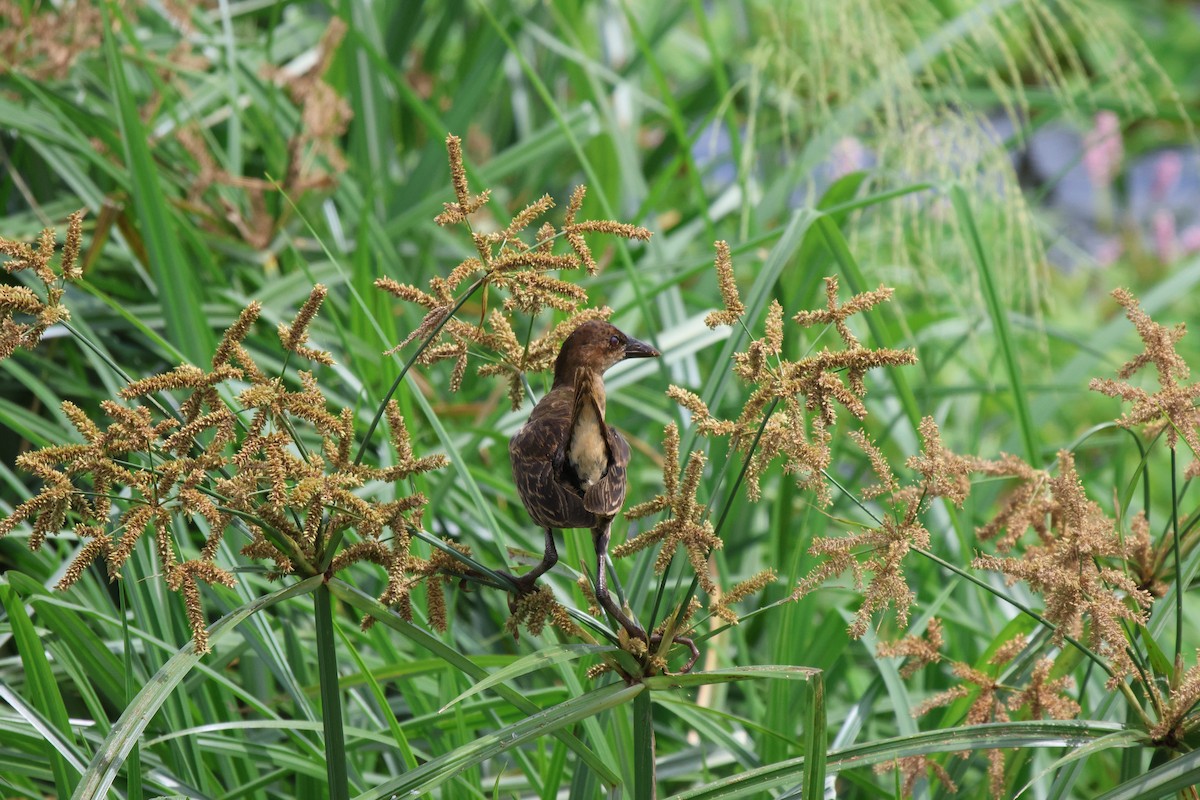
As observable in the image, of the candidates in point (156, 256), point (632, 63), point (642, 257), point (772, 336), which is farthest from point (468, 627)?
point (632, 63)

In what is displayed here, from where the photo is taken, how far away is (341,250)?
2365 millimetres

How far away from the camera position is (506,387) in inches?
72.3

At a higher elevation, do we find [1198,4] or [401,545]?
[401,545]

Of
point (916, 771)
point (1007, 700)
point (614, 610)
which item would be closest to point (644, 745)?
point (614, 610)

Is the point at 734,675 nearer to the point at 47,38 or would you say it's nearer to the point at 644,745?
the point at 644,745

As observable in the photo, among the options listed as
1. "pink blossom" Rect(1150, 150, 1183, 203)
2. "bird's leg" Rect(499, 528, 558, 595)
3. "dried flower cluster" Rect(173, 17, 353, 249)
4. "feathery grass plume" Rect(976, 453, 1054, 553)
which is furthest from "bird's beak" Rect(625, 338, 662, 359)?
"pink blossom" Rect(1150, 150, 1183, 203)

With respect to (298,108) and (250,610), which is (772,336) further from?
(298,108)

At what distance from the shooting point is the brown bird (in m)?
1.04

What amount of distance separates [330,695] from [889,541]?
502mm

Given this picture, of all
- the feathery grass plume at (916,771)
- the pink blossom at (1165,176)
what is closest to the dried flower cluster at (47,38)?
the feathery grass plume at (916,771)

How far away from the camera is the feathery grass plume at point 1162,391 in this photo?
1025mm

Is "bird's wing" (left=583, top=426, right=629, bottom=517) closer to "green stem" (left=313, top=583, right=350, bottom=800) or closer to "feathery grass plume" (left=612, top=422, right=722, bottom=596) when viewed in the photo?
"feathery grass plume" (left=612, top=422, right=722, bottom=596)

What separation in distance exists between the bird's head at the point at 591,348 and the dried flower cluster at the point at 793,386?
0.14 meters

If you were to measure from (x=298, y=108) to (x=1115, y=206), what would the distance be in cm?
494
